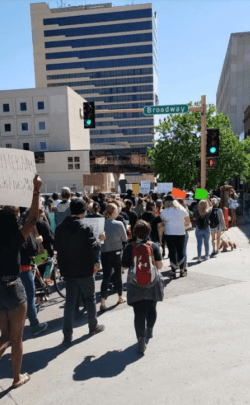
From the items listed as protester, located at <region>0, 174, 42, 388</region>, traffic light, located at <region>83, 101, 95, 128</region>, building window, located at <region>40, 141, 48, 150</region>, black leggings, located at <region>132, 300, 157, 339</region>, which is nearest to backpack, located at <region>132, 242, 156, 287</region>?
black leggings, located at <region>132, 300, 157, 339</region>

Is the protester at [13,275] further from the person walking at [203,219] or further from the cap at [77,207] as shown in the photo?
the person walking at [203,219]

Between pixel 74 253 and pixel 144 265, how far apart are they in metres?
0.93

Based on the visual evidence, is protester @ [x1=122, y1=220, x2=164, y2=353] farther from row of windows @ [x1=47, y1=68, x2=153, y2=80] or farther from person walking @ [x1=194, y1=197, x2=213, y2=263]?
row of windows @ [x1=47, y1=68, x2=153, y2=80]

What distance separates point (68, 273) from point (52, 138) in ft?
167

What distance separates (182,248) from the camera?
26.2 ft

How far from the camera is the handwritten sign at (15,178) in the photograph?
348 cm

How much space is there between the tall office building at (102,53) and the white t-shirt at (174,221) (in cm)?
9802

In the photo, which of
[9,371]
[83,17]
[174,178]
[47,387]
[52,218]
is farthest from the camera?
[83,17]

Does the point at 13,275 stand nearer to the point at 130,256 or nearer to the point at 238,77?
the point at 130,256

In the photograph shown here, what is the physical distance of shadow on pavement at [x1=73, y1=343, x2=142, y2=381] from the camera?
389 centimetres

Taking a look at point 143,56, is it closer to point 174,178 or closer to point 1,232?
point 174,178

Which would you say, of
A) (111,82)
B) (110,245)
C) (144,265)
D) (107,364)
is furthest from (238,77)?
(107,364)

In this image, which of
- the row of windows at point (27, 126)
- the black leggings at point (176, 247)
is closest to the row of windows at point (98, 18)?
the row of windows at point (27, 126)

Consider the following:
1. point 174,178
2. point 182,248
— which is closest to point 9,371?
point 182,248
